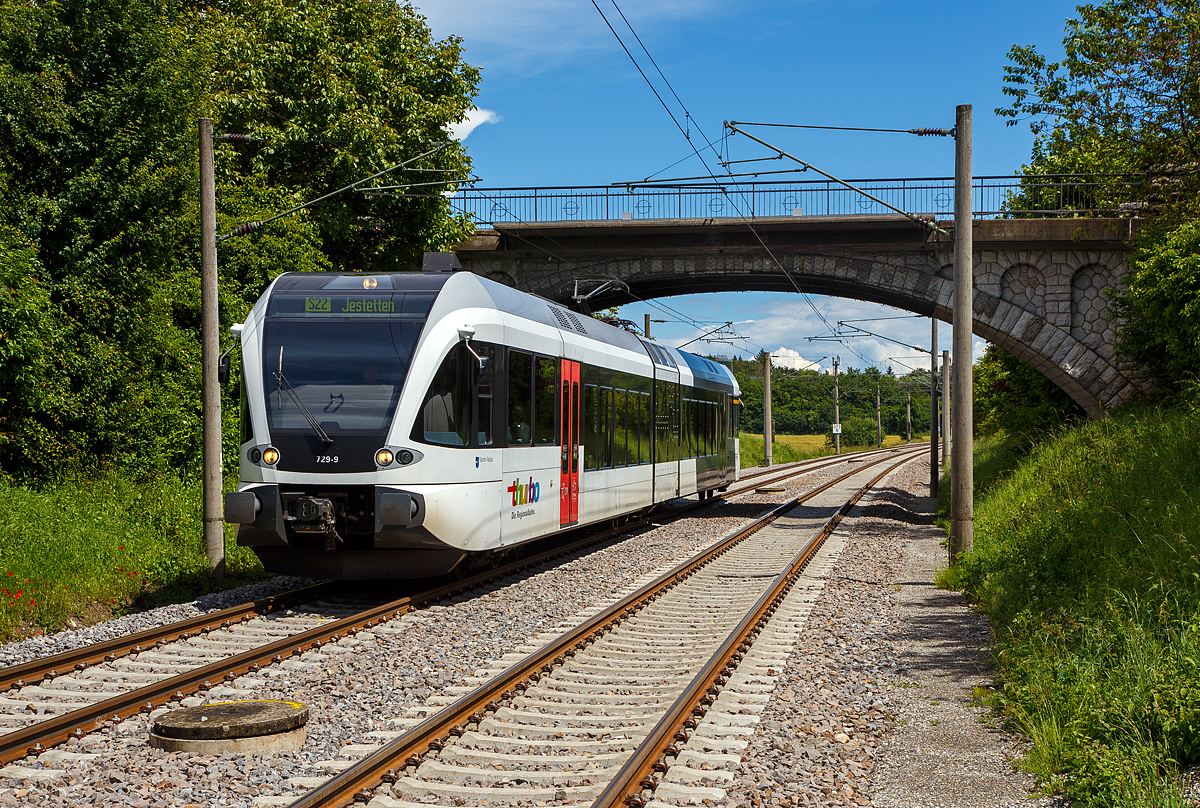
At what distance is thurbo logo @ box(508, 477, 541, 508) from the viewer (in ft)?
40.4

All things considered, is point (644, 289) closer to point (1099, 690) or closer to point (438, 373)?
point (438, 373)

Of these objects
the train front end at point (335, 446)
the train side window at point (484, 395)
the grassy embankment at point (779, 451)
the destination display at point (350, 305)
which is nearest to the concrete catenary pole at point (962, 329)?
the train side window at point (484, 395)

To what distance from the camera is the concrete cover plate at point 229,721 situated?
604 centimetres

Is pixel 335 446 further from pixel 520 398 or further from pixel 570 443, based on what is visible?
pixel 570 443

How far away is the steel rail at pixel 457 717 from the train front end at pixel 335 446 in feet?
6.44

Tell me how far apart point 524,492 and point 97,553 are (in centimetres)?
478

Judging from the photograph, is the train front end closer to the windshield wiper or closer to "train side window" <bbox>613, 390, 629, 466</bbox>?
the windshield wiper

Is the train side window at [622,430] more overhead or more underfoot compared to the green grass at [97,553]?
more overhead

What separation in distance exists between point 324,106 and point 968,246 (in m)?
15.8

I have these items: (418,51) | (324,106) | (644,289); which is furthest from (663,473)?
(418,51)

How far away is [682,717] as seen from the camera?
6703 mm

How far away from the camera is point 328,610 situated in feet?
35.4

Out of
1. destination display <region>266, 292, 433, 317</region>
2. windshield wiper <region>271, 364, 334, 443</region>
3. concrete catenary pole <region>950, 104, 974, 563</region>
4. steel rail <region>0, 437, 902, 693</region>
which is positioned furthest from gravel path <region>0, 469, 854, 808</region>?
concrete catenary pole <region>950, 104, 974, 563</region>

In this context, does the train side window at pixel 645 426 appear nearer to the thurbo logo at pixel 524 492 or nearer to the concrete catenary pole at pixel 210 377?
the thurbo logo at pixel 524 492
